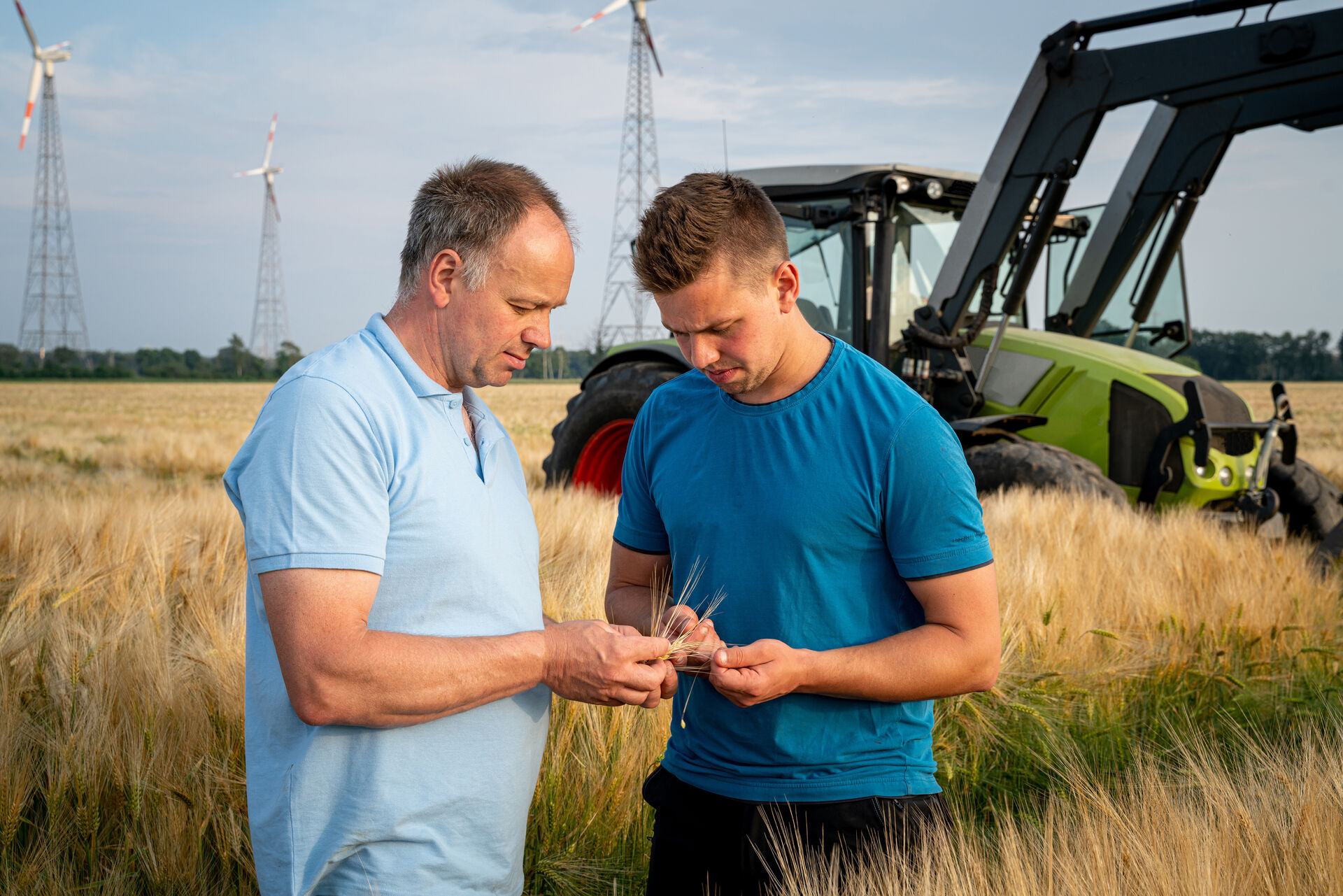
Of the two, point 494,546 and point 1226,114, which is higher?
point 1226,114

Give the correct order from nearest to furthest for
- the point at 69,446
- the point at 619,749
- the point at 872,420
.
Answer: the point at 872,420
the point at 619,749
the point at 69,446

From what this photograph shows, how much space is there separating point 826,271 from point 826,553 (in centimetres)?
472

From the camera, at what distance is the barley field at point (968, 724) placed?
1.58 meters

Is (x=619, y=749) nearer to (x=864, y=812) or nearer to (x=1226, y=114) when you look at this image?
Result: (x=864, y=812)

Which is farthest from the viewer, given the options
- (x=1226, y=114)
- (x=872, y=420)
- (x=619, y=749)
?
(x=1226, y=114)

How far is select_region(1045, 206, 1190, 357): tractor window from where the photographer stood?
23.5 feet

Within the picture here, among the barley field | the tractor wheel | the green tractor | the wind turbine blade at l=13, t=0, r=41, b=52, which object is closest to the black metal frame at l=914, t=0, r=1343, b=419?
the green tractor

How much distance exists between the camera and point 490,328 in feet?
5.78

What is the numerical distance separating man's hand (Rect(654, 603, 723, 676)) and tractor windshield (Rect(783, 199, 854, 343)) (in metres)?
4.50

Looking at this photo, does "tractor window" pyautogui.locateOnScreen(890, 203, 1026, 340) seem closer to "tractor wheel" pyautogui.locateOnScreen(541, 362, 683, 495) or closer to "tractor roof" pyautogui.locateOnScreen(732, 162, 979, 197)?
"tractor roof" pyautogui.locateOnScreen(732, 162, 979, 197)

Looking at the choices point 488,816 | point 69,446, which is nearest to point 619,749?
point 488,816

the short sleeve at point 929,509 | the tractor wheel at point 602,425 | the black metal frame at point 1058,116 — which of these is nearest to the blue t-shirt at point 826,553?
the short sleeve at point 929,509

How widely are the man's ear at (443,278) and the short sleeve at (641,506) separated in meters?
0.49

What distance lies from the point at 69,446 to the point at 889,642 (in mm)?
15712
